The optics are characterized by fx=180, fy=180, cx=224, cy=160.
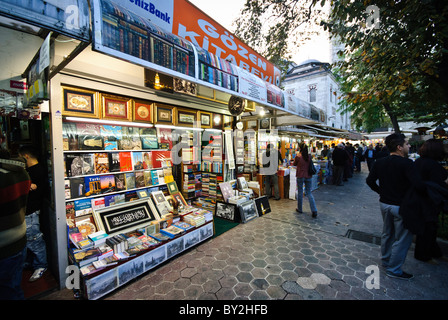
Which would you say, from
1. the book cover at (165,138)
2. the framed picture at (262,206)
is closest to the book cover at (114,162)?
the book cover at (165,138)

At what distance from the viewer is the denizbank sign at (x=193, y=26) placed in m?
2.89

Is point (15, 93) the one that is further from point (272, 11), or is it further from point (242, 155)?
point (272, 11)

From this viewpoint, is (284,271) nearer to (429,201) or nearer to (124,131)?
(429,201)

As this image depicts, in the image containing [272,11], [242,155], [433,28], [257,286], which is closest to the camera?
[257,286]

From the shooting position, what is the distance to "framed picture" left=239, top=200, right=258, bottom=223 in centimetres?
536

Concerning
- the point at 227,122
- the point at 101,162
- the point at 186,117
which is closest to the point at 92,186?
the point at 101,162

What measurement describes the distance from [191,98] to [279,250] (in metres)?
4.47

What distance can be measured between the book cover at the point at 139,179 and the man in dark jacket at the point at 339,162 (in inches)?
403

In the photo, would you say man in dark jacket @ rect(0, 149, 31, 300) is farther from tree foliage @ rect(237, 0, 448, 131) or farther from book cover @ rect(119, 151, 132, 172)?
tree foliage @ rect(237, 0, 448, 131)

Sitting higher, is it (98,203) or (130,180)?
(130,180)

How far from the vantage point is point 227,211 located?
5.48 metres

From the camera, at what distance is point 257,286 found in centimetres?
291

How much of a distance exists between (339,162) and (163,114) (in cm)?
997

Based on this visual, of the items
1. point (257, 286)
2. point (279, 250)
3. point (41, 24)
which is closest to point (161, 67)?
point (41, 24)
